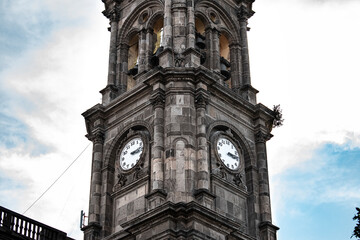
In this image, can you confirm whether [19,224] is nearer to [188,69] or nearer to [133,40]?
[188,69]

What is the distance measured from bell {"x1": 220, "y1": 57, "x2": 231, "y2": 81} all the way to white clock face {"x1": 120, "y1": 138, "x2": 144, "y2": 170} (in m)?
6.55

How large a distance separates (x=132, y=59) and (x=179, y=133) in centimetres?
890

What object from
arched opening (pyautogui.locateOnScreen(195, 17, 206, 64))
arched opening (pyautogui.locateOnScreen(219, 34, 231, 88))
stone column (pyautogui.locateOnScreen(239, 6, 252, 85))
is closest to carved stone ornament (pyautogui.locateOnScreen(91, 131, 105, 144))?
arched opening (pyautogui.locateOnScreen(195, 17, 206, 64))

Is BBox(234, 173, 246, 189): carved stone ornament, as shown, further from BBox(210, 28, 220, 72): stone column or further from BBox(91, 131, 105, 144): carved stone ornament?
BBox(91, 131, 105, 144): carved stone ornament

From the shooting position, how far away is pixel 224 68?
133 feet

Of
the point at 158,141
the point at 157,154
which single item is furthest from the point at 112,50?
the point at 157,154

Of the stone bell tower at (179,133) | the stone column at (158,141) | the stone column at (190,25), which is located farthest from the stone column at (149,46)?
the stone column at (158,141)

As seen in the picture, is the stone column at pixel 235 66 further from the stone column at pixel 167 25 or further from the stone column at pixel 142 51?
the stone column at pixel 142 51

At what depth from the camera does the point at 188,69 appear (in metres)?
36.2

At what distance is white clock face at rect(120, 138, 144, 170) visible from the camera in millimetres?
36184

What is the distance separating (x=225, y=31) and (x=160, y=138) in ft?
31.4

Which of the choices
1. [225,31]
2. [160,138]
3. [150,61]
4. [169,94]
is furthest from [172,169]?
[225,31]

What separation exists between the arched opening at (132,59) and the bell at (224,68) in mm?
4379

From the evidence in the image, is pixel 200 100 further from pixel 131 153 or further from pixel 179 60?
pixel 131 153
